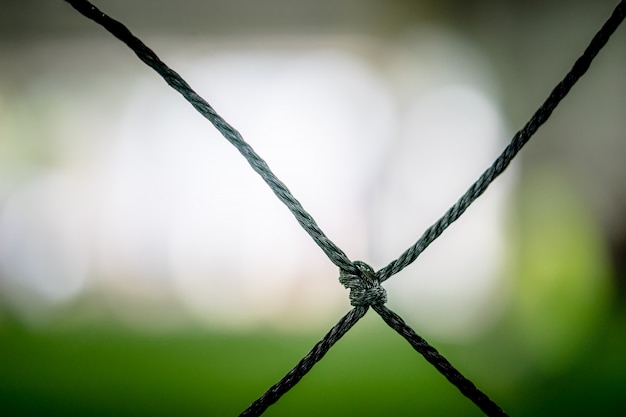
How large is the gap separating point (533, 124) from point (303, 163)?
6.77 feet

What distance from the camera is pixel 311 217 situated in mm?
235

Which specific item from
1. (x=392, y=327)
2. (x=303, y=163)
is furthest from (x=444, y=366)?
(x=303, y=163)

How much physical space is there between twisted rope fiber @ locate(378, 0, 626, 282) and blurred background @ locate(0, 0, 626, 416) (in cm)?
167

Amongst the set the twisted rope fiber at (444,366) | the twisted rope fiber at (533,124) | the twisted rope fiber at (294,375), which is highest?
the twisted rope fiber at (533,124)

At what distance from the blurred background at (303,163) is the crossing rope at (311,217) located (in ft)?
5.46

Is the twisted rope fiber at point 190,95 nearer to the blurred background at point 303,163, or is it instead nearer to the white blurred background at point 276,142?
the blurred background at point 303,163

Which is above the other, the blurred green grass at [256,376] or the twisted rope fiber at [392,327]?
the blurred green grass at [256,376]

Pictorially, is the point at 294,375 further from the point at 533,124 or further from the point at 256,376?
the point at 256,376

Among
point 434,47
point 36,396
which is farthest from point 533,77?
point 36,396

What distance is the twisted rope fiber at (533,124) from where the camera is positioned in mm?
220

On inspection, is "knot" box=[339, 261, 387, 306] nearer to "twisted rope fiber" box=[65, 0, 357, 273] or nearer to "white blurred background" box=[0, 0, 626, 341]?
"twisted rope fiber" box=[65, 0, 357, 273]

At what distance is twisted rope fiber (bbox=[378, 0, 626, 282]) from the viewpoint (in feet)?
0.72

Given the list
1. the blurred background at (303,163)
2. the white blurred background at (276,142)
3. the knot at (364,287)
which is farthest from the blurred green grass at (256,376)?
the knot at (364,287)

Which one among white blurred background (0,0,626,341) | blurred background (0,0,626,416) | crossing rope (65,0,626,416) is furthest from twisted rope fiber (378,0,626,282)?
white blurred background (0,0,626,341)
